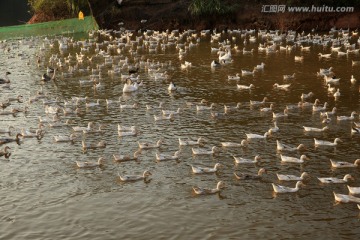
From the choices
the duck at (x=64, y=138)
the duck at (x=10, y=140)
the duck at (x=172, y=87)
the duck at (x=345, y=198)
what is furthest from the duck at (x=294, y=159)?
the duck at (x=172, y=87)

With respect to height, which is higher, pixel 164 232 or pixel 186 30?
pixel 186 30

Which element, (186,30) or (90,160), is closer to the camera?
(90,160)

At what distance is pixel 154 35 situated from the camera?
52.8 m

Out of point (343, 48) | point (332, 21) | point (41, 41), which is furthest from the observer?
point (41, 41)

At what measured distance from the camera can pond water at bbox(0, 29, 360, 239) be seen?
1755 cm

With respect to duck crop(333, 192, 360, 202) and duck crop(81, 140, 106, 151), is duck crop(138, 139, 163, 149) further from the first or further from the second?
duck crop(333, 192, 360, 202)

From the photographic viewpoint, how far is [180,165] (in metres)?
21.8

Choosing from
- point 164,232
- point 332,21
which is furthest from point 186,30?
point 164,232

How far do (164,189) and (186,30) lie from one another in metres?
37.2

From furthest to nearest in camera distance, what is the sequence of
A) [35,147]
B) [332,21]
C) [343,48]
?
[332,21], [343,48], [35,147]

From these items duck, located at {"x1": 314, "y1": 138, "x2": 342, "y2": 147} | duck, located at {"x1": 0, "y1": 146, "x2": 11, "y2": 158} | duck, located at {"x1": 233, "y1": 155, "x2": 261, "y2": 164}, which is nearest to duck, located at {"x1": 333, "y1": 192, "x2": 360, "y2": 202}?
duck, located at {"x1": 233, "y1": 155, "x2": 261, "y2": 164}

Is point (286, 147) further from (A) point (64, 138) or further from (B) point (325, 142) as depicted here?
(A) point (64, 138)

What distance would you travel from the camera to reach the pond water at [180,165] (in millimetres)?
17547

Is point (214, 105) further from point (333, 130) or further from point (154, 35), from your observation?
point (154, 35)
